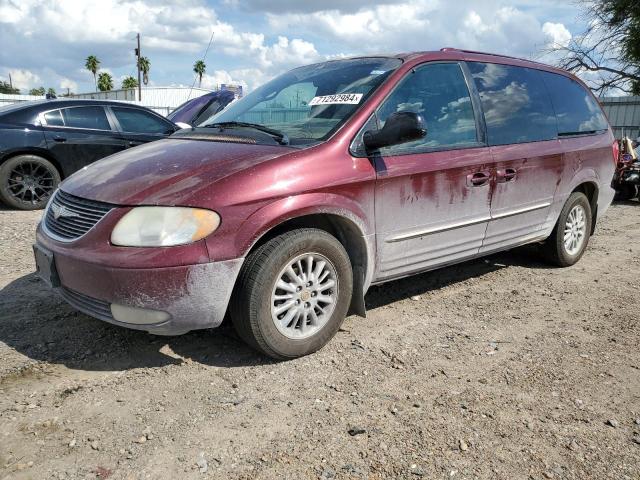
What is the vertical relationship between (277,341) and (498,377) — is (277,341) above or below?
above

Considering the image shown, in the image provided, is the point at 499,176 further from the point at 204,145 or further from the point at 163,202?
the point at 163,202

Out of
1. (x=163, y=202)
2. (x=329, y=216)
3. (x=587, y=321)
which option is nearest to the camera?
(x=163, y=202)

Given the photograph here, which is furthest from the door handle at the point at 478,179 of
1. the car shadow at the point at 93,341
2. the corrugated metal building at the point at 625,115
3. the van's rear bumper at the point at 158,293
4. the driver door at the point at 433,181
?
the corrugated metal building at the point at 625,115

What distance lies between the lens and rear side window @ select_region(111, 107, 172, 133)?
27.1ft

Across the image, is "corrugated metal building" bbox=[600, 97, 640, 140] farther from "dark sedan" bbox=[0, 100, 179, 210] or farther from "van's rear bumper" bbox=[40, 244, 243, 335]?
"van's rear bumper" bbox=[40, 244, 243, 335]

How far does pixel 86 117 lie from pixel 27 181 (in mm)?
1210

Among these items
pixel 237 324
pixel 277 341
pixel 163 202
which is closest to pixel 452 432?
pixel 277 341

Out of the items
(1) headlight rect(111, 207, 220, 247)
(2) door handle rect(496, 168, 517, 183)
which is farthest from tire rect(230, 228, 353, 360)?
(2) door handle rect(496, 168, 517, 183)

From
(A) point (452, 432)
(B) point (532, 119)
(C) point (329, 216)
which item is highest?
(B) point (532, 119)

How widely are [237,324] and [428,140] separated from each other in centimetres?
178

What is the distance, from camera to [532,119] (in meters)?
4.64

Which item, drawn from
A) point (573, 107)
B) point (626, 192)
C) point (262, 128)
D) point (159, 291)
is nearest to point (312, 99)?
point (262, 128)

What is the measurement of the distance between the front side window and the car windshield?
6.6 inches

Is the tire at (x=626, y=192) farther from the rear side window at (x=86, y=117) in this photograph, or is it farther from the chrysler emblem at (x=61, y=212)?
the chrysler emblem at (x=61, y=212)
